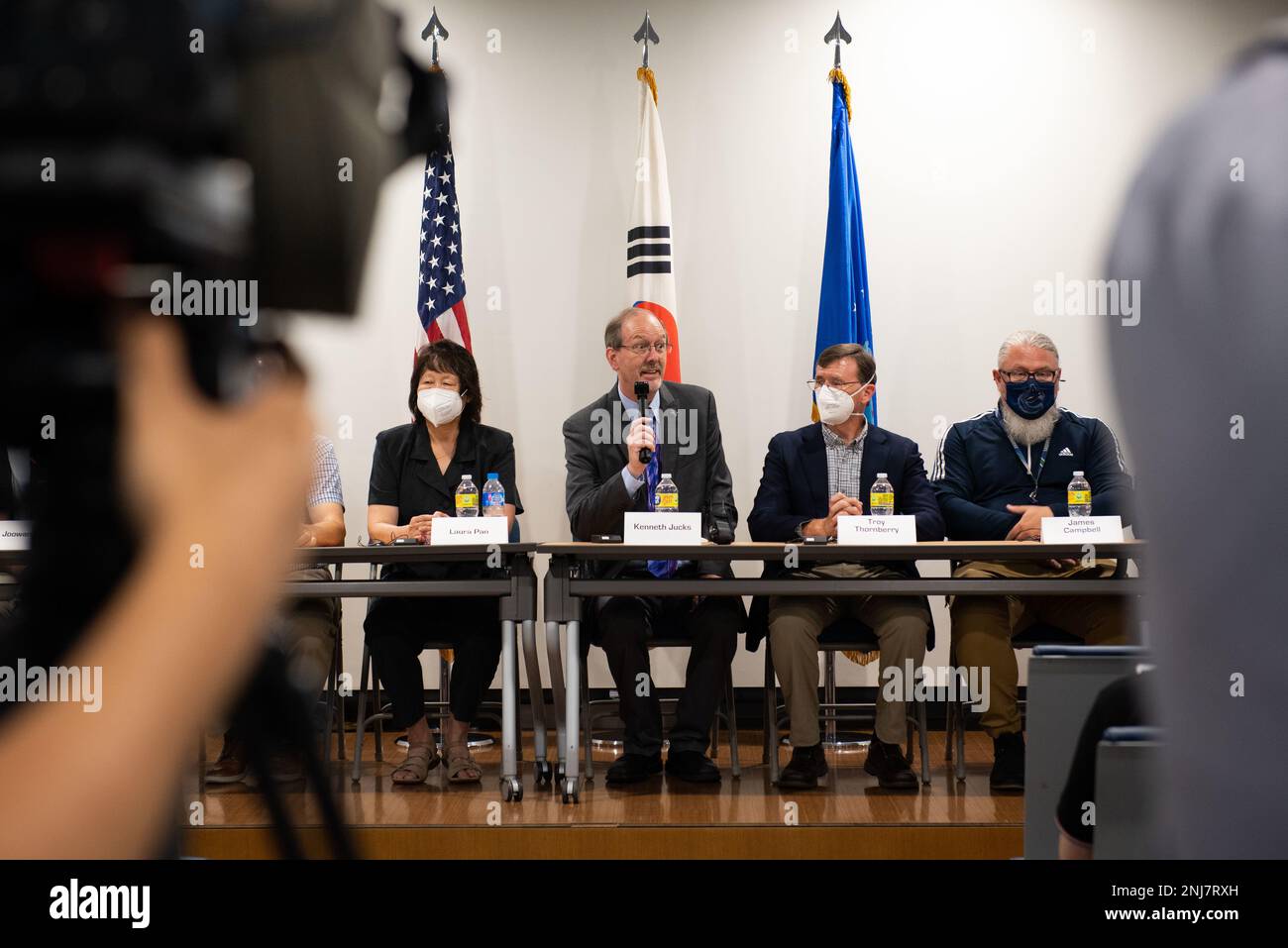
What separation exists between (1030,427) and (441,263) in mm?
2346

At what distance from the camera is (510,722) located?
3018 millimetres

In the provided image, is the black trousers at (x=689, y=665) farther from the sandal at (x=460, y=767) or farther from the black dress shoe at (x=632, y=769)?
the sandal at (x=460, y=767)

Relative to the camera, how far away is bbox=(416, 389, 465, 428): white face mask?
3555mm

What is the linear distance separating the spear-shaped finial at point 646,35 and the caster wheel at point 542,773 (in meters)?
3.02

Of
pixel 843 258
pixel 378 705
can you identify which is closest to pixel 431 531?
pixel 378 705

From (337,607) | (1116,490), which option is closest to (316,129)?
(337,607)

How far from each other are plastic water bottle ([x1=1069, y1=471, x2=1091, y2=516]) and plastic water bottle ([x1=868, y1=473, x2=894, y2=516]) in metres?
0.55

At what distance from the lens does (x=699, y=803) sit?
9.80 ft

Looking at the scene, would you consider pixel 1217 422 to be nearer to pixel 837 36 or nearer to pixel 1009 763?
pixel 1009 763

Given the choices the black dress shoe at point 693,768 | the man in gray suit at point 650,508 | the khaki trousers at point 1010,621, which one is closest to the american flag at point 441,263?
the man in gray suit at point 650,508
